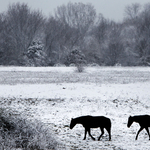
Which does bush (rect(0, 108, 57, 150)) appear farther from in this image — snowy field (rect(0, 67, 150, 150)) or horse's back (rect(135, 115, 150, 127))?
horse's back (rect(135, 115, 150, 127))

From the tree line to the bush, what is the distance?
36135 mm

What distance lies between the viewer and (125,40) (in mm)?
56875

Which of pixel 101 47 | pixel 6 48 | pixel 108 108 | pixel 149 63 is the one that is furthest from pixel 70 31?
pixel 108 108

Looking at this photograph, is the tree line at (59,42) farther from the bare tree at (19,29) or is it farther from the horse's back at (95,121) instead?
the horse's back at (95,121)

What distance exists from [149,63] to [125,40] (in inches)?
511

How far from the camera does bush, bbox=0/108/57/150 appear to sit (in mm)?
6031

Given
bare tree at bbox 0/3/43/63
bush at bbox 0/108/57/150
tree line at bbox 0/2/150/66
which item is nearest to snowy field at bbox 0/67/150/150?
bush at bbox 0/108/57/150

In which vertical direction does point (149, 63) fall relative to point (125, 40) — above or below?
below

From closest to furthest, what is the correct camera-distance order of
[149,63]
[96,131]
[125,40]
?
[96,131] < [149,63] < [125,40]

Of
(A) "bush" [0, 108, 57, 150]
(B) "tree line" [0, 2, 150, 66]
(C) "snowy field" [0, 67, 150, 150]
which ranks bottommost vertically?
(C) "snowy field" [0, 67, 150, 150]

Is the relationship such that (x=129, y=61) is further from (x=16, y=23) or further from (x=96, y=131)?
(x=96, y=131)

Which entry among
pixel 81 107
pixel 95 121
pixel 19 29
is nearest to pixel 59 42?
pixel 19 29

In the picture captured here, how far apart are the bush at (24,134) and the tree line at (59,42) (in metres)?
36.1

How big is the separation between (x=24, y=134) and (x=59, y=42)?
163 feet
